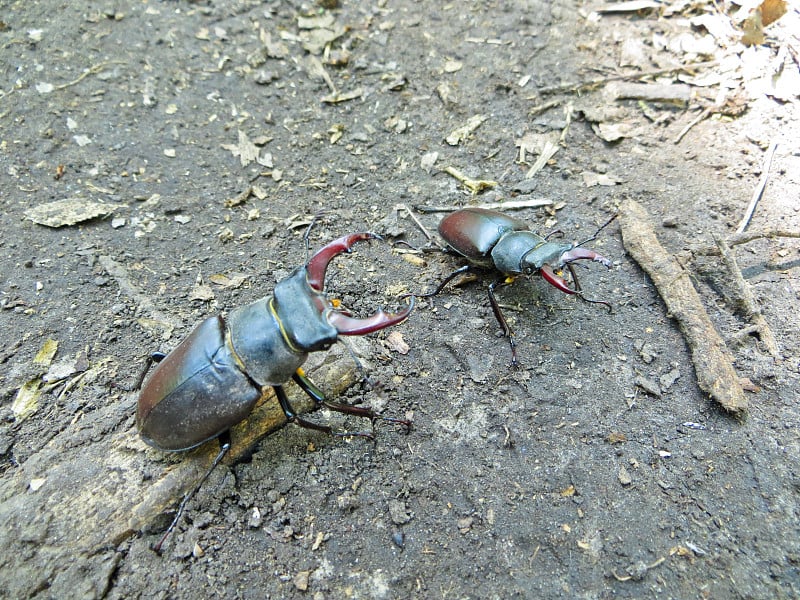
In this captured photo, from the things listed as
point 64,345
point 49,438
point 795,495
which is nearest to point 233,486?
point 49,438

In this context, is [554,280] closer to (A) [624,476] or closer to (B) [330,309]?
(A) [624,476]

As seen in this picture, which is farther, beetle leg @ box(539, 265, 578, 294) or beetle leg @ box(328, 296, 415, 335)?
beetle leg @ box(539, 265, 578, 294)

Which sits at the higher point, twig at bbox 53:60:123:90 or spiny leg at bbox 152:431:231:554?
twig at bbox 53:60:123:90

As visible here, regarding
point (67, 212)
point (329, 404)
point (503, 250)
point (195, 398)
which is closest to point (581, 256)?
point (503, 250)

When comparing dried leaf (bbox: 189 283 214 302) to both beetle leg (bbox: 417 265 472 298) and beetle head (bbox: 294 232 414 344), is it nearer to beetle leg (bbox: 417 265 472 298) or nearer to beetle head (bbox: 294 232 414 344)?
beetle head (bbox: 294 232 414 344)

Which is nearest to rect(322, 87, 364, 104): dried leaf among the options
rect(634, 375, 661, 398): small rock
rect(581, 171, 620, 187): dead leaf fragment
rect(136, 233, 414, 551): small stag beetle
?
rect(581, 171, 620, 187): dead leaf fragment

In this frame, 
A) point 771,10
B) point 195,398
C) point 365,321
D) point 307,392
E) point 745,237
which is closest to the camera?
point 365,321

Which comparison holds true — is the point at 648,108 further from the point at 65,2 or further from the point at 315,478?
the point at 65,2
